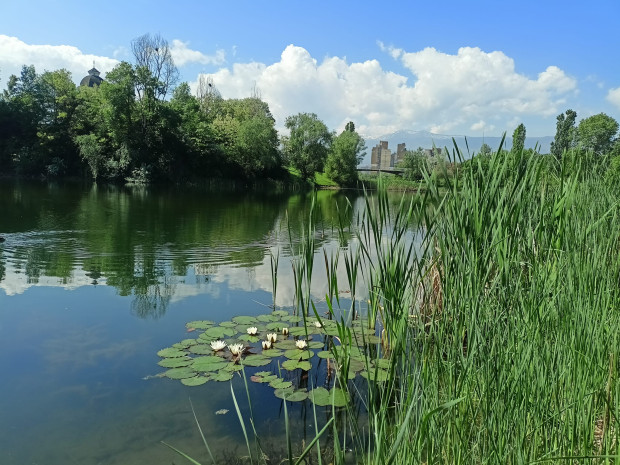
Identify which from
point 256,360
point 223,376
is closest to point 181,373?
point 223,376

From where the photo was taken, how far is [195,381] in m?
4.55

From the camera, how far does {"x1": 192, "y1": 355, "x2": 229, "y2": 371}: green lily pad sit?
15.8ft

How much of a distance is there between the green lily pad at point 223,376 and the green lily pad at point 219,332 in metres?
0.99

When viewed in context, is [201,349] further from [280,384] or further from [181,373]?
[280,384]

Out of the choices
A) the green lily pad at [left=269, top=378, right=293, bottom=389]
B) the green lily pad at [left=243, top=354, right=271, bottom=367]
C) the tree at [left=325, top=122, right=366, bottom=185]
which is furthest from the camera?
the tree at [left=325, top=122, right=366, bottom=185]

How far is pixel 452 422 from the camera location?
2.28 meters

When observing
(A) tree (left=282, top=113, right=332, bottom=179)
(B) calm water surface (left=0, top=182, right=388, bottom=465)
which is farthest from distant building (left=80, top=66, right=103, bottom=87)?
(B) calm water surface (left=0, top=182, right=388, bottom=465)

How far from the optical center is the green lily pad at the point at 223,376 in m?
4.58

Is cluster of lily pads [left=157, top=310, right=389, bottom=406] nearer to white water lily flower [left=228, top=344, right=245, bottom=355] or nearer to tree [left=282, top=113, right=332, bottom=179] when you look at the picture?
white water lily flower [left=228, top=344, right=245, bottom=355]

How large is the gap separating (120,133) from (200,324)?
33.9 metres

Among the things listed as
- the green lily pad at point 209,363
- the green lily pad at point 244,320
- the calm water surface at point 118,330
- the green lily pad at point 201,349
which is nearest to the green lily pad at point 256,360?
the green lily pad at point 209,363

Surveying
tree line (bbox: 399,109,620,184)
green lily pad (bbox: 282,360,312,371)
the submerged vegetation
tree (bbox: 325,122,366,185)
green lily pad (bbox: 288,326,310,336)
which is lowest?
green lily pad (bbox: 282,360,312,371)

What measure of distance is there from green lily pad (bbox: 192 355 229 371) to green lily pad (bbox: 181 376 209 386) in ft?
0.58

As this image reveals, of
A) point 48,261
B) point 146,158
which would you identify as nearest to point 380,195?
point 48,261
